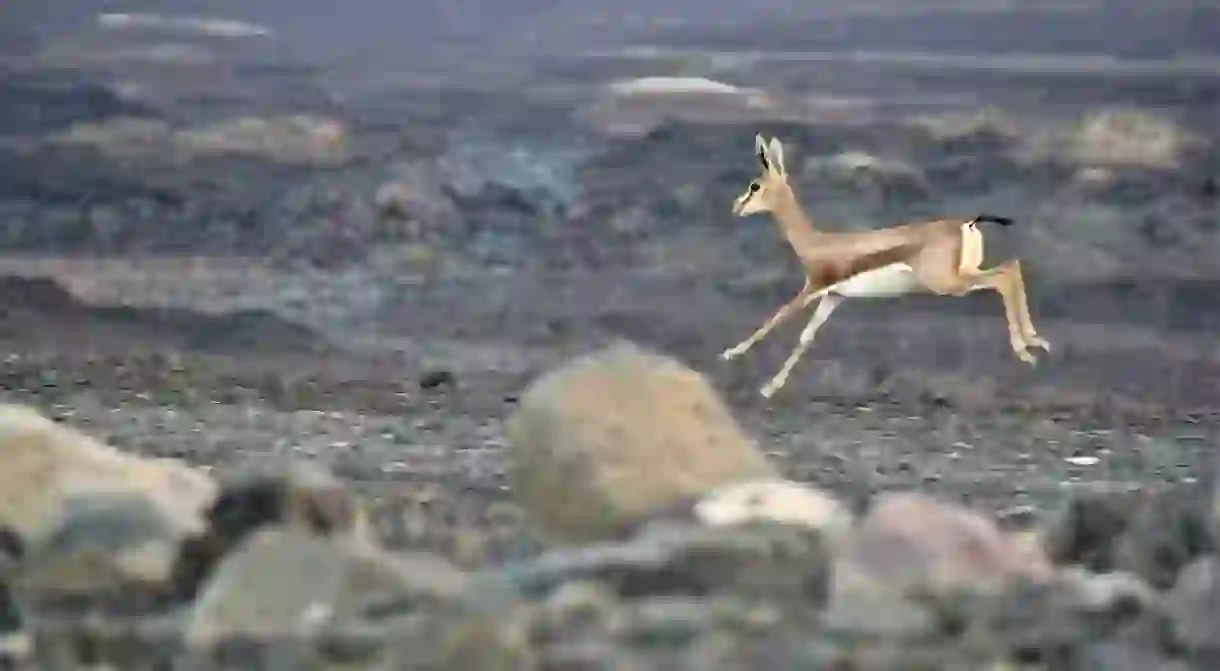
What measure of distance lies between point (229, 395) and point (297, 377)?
0.23 metres

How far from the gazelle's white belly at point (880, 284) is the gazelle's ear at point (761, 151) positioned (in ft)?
1.43

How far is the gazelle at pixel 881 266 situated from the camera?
4.38 metres

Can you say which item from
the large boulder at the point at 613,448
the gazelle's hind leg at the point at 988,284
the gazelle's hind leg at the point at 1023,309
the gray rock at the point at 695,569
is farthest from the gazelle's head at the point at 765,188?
the gray rock at the point at 695,569

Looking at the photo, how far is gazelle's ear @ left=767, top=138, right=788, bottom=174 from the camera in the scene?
452 cm

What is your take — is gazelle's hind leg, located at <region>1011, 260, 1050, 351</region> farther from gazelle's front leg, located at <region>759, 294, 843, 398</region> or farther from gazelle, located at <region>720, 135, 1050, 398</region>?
gazelle's front leg, located at <region>759, 294, 843, 398</region>

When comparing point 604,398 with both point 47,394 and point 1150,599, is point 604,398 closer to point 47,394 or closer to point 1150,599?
point 1150,599

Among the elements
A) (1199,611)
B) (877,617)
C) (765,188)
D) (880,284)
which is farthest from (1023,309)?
(877,617)

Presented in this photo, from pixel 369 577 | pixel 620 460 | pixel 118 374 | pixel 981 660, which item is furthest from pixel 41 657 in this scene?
pixel 118 374

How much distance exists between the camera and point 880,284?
14.4ft

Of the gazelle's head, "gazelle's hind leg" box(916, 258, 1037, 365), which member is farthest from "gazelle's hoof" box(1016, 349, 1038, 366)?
the gazelle's head

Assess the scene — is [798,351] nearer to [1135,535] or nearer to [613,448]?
[613,448]

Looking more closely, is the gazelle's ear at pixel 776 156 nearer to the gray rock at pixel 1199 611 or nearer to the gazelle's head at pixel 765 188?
the gazelle's head at pixel 765 188

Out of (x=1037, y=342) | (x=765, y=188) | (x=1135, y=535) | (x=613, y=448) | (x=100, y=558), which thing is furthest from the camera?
(x=765, y=188)

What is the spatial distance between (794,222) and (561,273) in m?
0.75
